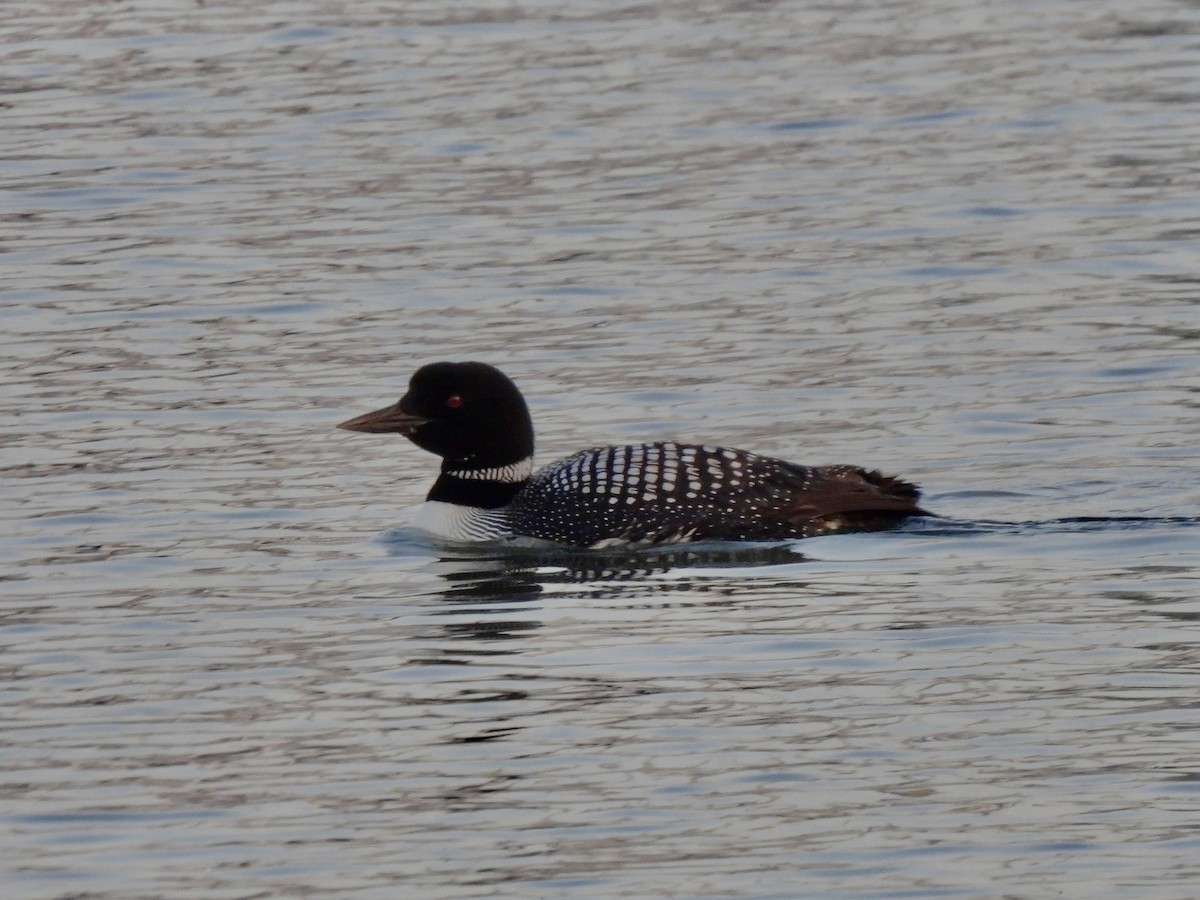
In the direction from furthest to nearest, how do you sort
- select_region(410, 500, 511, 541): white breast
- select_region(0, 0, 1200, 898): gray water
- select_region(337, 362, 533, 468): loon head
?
1. select_region(337, 362, 533, 468): loon head
2. select_region(410, 500, 511, 541): white breast
3. select_region(0, 0, 1200, 898): gray water

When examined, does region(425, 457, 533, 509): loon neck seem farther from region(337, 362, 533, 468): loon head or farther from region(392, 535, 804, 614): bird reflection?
region(392, 535, 804, 614): bird reflection

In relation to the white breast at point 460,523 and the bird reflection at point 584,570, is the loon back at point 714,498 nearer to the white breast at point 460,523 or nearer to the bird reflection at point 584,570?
the bird reflection at point 584,570

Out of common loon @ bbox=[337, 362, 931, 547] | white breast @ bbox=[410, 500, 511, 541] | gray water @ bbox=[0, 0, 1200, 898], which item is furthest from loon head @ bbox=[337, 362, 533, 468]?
gray water @ bbox=[0, 0, 1200, 898]

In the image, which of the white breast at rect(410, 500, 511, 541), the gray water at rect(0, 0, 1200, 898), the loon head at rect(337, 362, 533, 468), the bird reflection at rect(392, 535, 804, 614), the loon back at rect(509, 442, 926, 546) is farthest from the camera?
the loon head at rect(337, 362, 533, 468)

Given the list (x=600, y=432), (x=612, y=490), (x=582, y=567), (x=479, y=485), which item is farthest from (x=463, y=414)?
(x=600, y=432)

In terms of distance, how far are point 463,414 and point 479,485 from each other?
0.25 m

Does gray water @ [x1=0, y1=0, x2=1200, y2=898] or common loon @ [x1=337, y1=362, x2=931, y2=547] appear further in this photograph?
common loon @ [x1=337, y1=362, x2=931, y2=547]

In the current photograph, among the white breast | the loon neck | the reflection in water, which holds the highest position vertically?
the loon neck

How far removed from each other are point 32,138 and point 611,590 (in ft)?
29.8

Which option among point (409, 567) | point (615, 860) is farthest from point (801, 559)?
point (615, 860)

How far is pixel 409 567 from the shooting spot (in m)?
8.81

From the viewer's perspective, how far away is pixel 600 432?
10422 millimetres

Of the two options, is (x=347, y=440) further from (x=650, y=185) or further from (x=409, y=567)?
(x=650, y=185)

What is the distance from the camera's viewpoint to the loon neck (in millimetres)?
9273
